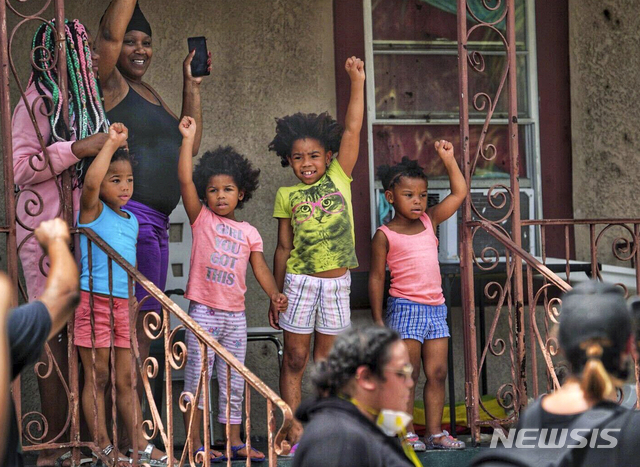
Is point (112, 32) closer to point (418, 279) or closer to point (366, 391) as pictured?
point (418, 279)

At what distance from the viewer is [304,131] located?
5582mm

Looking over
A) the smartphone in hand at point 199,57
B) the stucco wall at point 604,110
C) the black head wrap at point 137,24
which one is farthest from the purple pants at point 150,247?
the stucco wall at point 604,110

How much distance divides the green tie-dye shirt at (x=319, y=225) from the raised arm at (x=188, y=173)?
0.50 meters

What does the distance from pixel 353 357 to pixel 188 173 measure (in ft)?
8.72

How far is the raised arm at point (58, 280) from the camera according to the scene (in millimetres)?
2660

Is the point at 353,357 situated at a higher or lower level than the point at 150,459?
higher

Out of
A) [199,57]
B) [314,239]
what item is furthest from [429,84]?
[314,239]

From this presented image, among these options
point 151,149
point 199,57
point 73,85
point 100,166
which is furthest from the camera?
point 199,57

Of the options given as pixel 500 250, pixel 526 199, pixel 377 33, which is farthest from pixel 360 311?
pixel 377 33

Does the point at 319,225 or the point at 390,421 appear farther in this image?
the point at 319,225

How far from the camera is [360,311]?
6719 mm

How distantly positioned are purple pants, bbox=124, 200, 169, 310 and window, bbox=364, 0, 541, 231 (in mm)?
1803

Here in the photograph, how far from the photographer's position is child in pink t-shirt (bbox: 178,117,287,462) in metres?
5.21

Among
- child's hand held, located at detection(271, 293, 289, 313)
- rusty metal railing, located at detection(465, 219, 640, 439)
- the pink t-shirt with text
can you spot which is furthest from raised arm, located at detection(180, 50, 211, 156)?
rusty metal railing, located at detection(465, 219, 640, 439)
